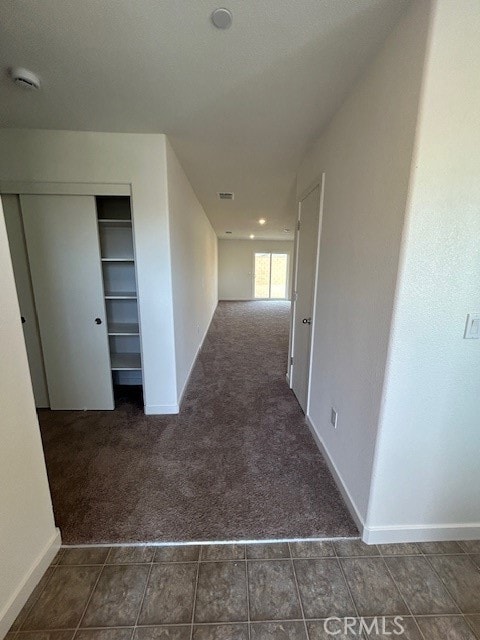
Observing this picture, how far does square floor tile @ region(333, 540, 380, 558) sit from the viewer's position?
1356mm

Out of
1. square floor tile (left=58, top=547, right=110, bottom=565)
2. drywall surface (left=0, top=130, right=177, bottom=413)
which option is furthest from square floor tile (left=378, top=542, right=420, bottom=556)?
drywall surface (left=0, top=130, right=177, bottom=413)

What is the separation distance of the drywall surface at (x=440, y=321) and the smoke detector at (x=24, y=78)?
1.91m

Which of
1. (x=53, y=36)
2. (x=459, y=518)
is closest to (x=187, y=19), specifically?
(x=53, y=36)

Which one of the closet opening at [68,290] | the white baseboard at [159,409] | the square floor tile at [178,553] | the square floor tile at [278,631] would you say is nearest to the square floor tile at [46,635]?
the square floor tile at [178,553]

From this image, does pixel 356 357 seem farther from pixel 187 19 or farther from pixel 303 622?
pixel 187 19

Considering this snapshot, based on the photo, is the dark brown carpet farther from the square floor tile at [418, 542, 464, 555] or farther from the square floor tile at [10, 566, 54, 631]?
the square floor tile at [418, 542, 464, 555]

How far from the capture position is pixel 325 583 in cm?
123

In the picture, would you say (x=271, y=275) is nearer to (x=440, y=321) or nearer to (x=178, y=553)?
(x=440, y=321)

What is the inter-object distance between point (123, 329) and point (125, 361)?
0.34 meters

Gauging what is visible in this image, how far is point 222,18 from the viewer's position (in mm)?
1121

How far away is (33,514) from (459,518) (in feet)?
6.99

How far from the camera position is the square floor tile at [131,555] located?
1.32 m

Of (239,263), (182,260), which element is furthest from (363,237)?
(239,263)

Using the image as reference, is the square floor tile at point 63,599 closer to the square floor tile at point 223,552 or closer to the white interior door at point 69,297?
the square floor tile at point 223,552
